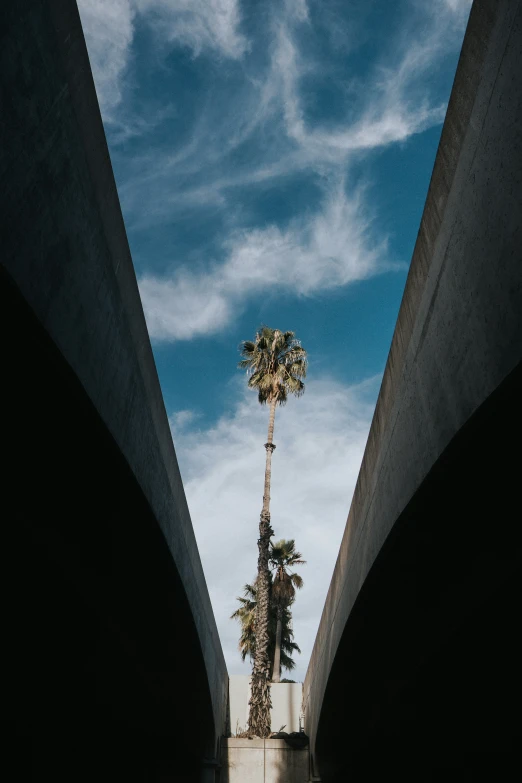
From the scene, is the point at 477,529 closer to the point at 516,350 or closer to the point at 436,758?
the point at 516,350

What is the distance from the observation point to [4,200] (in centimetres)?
336

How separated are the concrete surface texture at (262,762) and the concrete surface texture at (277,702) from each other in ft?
20.5

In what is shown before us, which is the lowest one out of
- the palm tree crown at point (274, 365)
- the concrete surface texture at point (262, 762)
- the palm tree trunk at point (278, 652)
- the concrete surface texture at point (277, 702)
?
the concrete surface texture at point (262, 762)

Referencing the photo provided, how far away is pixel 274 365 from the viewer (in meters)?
26.0

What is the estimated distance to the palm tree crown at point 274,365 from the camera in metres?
25.5

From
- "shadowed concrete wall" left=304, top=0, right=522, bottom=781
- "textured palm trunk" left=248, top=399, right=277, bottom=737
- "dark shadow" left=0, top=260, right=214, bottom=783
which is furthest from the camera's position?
"textured palm trunk" left=248, top=399, right=277, bottom=737

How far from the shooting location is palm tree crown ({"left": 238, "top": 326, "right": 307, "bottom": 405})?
2547 centimetres

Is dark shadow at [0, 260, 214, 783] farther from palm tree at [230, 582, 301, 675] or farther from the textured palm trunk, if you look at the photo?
palm tree at [230, 582, 301, 675]

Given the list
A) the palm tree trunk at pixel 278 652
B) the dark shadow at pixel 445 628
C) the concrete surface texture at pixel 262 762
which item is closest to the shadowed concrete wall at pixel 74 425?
the dark shadow at pixel 445 628

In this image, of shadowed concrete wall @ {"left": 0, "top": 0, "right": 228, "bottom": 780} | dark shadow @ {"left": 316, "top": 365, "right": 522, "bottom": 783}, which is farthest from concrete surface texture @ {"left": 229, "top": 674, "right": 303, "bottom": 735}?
shadowed concrete wall @ {"left": 0, "top": 0, "right": 228, "bottom": 780}

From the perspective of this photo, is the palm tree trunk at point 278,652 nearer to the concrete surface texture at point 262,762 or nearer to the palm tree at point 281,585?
the palm tree at point 281,585

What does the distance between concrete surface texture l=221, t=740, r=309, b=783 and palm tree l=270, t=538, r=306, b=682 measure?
13741 mm

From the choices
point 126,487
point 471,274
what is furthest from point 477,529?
point 126,487

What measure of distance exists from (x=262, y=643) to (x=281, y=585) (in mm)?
12000
